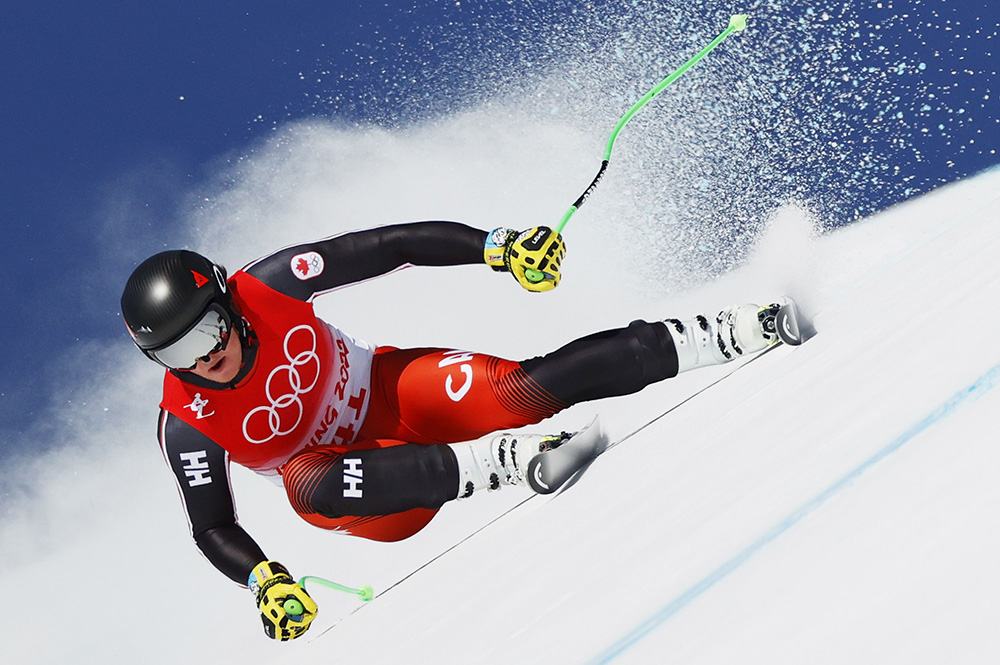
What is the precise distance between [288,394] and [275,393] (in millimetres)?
26

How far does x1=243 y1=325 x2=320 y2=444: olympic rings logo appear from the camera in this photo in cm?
175

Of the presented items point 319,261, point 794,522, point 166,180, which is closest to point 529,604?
point 794,522

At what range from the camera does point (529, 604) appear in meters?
1.06

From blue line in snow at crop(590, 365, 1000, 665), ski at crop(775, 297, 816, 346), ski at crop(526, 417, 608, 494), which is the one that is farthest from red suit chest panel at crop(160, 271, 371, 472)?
blue line in snow at crop(590, 365, 1000, 665)

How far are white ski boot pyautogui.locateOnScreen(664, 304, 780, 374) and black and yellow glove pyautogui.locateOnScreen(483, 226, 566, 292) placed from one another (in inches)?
9.3

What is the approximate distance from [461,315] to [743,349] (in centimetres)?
196

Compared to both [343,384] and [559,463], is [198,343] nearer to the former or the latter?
[343,384]

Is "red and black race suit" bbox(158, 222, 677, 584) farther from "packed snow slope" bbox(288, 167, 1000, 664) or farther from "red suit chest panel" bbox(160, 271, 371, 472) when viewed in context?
"packed snow slope" bbox(288, 167, 1000, 664)

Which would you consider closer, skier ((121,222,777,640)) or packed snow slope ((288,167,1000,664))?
packed snow slope ((288,167,1000,664))

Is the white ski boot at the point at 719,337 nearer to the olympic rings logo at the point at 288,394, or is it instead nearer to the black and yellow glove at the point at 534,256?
the black and yellow glove at the point at 534,256

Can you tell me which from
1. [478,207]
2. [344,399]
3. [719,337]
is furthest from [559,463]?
[478,207]

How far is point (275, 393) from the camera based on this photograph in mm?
1758

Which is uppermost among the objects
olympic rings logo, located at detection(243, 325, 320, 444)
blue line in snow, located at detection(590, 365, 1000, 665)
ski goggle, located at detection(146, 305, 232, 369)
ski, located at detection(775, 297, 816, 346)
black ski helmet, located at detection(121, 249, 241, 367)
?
black ski helmet, located at detection(121, 249, 241, 367)

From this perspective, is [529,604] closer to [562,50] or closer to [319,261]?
[319,261]
